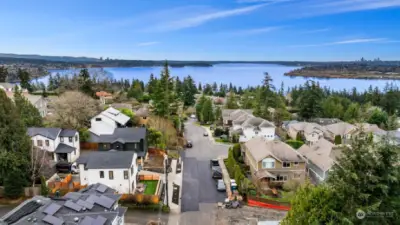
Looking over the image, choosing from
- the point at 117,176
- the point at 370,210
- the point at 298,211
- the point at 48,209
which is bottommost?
the point at 117,176

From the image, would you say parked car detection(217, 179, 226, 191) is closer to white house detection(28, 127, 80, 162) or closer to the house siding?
the house siding

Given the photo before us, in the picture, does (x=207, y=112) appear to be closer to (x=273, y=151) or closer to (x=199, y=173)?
(x=199, y=173)

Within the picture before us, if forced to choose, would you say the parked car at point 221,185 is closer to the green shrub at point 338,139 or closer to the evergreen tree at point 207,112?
the green shrub at point 338,139

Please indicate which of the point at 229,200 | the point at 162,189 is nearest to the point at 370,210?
the point at 229,200

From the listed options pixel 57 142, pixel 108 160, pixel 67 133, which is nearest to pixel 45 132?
pixel 57 142

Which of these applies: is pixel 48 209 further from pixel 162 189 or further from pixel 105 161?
pixel 162 189

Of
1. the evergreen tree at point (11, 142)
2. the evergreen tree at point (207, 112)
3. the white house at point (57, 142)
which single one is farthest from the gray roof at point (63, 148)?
the evergreen tree at point (207, 112)
